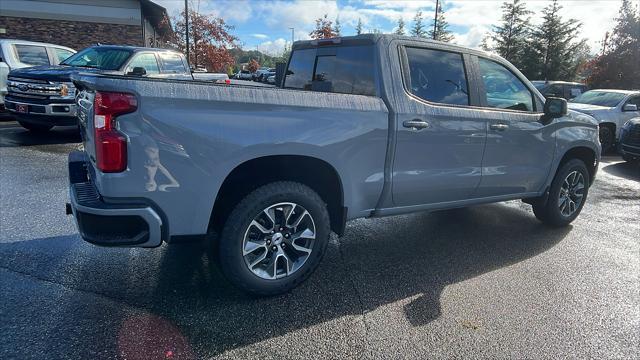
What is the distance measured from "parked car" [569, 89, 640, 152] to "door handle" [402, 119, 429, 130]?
986 centimetres

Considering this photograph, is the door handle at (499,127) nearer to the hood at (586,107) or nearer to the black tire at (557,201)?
the black tire at (557,201)

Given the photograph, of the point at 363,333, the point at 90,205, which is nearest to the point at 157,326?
the point at 90,205

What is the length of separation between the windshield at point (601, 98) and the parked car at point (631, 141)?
2.33 metres

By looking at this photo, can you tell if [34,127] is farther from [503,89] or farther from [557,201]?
[557,201]

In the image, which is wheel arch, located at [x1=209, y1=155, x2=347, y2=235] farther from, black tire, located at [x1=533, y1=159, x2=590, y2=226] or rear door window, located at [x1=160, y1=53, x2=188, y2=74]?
rear door window, located at [x1=160, y1=53, x2=188, y2=74]

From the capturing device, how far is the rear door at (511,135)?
421 centimetres

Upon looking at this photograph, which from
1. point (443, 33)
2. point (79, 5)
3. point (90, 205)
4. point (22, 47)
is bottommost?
point (90, 205)

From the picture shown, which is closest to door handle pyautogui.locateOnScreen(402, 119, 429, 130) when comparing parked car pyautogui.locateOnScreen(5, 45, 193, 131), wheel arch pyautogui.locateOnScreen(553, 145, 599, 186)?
wheel arch pyautogui.locateOnScreen(553, 145, 599, 186)

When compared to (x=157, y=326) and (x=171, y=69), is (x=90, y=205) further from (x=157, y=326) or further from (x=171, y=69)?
(x=171, y=69)

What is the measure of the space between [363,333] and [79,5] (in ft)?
81.3

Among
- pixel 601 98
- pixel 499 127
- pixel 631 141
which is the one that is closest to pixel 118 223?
pixel 499 127

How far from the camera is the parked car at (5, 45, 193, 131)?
8.40 meters

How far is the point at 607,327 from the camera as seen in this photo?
3143 mm

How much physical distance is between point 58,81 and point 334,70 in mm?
6780
